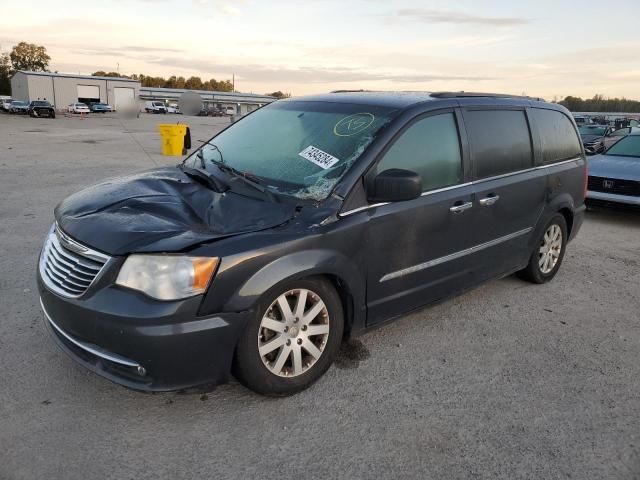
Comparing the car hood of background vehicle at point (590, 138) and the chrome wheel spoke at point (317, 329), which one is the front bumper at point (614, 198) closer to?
the chrome wheel spoke at point (317, 329)

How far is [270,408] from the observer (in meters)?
2.92

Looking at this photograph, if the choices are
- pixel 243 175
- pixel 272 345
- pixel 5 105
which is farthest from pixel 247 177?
pixel 5 105

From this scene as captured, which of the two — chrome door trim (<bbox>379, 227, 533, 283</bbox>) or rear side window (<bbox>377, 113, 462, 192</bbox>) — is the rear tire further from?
rear side window (<bbox>377, 113, 462, 192</bbox>)

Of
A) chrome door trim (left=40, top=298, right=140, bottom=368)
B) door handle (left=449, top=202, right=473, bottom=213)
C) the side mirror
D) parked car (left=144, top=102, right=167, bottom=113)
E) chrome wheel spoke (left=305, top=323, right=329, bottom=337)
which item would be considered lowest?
parked car (left=144, top=102, right=167, bottom=113)

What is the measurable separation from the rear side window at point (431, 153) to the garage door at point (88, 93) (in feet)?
255

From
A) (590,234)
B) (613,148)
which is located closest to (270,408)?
(590,234)

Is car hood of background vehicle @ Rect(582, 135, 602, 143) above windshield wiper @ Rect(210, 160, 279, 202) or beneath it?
beneath

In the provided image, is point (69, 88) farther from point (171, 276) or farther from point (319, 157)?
point (171, 276)

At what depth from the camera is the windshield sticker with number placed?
A: 3.45 meters

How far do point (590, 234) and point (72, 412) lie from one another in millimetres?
6952

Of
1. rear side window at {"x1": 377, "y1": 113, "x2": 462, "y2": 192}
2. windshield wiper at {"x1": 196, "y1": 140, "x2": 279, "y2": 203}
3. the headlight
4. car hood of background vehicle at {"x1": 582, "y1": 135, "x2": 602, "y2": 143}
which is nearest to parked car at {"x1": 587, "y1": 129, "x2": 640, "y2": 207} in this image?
rear side window at {"x1": 377, "y1": 113, "x2": 462, "y2": 192}

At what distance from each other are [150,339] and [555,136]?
13.6ft

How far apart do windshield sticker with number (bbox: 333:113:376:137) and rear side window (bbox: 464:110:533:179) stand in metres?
0.83

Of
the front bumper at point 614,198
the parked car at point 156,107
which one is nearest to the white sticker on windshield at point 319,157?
the front bumper at point 614,198
